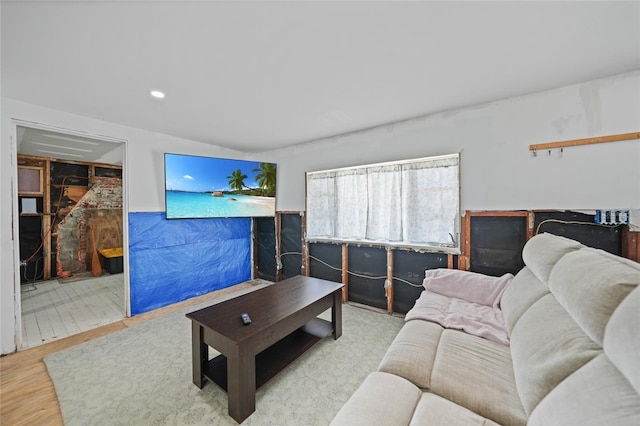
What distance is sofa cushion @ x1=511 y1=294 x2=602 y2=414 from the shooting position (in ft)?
2.90

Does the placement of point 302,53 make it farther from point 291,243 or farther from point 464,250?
point 291,243

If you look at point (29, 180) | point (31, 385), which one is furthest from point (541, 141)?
point (29, 180)

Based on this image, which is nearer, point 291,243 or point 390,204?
point 390,204

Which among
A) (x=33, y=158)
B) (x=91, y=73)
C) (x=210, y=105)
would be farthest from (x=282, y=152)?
(x=33, y=158)

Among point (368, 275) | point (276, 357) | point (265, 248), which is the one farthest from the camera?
point (265, 248)

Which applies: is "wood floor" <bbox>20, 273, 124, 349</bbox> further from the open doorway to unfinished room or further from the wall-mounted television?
the wall-mounted television

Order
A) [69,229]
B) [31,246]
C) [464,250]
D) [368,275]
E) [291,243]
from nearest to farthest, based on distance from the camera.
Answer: [464,250]
[368,275]
[291,243]
[31,246]
[69,229]

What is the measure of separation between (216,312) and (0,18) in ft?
6.84

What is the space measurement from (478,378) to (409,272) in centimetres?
163

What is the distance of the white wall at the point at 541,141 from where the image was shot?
6.07 ft

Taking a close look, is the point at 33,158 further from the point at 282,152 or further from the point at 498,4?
the point at 498,4

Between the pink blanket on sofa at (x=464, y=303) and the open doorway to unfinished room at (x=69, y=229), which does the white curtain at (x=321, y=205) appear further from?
the open doorway to unfinished room at (x=69, y=229)

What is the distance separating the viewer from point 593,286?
94cm

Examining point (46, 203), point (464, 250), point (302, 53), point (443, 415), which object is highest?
point (302, 53)
